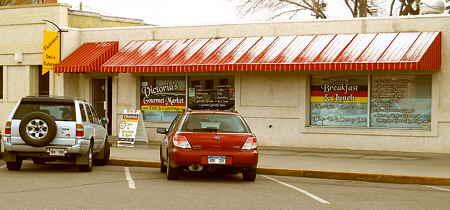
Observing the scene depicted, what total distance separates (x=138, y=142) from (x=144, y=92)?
5.86 ft

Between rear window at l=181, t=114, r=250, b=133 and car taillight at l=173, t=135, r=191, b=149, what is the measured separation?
0.29 meters

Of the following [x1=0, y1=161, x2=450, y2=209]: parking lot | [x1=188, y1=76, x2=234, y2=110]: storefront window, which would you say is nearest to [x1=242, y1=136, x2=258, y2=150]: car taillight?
[x1=0, y1=161, x2=450, y2=209]: parking lot

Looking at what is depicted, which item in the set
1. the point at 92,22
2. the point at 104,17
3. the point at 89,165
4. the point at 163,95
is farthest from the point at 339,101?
the point at 104,17

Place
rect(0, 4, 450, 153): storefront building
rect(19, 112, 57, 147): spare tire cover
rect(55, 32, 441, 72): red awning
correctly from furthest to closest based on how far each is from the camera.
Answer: rect(0, 4, 450, 153): storefront building → rect(55, 32, 441, 72): red awning → rect(19, 112, 57, 147): spare tire cover

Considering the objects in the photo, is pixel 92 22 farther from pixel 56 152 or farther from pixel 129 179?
pixel 129 179

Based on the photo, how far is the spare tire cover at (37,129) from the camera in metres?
15.4

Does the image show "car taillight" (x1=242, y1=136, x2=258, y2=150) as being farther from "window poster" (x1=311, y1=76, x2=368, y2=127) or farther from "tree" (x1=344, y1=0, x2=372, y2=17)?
"tree" (x1=344, y1=0, x2=372, y2=17)

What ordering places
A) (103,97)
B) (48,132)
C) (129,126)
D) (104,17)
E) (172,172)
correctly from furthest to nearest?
(104,17)
(103,97)
(129,126)
(48,132)
(172,172)

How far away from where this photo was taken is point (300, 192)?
13.3 meters

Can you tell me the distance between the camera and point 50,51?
2512cm

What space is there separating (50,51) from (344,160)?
10784 millimetres

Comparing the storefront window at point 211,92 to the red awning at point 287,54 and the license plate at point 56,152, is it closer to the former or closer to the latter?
the red awning at point 287,54

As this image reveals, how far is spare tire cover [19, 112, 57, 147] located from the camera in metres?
15.4

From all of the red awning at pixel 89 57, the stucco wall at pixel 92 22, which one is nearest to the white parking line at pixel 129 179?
the red awning at pixel 89 57
